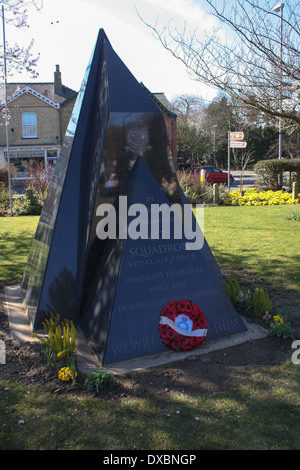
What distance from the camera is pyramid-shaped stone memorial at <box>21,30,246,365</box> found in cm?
428

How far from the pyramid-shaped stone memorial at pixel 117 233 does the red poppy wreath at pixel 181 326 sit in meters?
0.09

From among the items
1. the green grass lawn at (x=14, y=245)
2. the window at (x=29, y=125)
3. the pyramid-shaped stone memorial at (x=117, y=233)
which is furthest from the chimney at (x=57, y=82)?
the pyramid-shaped stone memorial at (x=117, y=233)

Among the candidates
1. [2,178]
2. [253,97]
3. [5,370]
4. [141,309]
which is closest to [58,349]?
[5,370]

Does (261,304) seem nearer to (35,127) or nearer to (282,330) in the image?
(282,330)

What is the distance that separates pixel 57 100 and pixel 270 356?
32962 millimetres

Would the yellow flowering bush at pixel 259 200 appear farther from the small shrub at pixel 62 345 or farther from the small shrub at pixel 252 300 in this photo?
the small shrub at pixel 62 345

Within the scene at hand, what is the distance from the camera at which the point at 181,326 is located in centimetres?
416

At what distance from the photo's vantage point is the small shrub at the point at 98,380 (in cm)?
345

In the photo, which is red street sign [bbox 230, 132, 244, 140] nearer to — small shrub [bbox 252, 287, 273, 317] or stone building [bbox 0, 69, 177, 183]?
small shrub [bbox 252, 287, 273, 317]

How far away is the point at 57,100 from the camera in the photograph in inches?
1318

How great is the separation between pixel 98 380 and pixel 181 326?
1.07 m

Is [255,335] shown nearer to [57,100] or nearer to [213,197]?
[213,197]

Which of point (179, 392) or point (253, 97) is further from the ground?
point (253, 97)

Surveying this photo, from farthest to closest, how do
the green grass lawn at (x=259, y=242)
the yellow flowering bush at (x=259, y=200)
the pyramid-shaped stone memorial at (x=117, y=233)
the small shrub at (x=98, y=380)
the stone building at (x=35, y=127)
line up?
the stone building at (x=35, y=127) < the yellow flowering bush at (x=259, y=200) < the green grass lawn at (x=259, y=242) < the pyramid-shaped stone memorial at (x=117, y=233) < the small shrub at (x=98, y=380)
